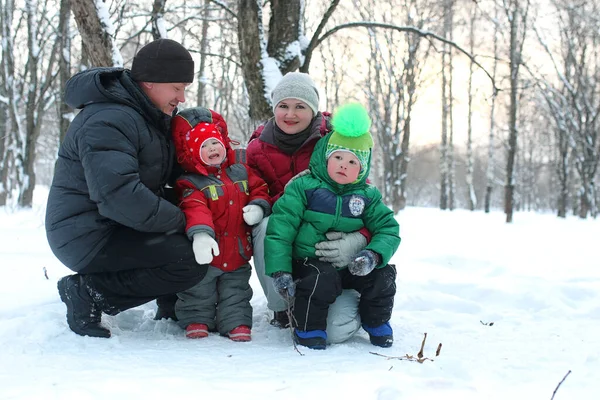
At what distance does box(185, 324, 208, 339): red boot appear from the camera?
8.30 feet

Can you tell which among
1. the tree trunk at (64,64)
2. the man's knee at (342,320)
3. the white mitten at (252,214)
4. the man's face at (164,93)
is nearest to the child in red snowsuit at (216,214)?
the white mitten at (252,214)

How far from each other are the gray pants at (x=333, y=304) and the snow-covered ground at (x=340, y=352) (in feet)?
0.31

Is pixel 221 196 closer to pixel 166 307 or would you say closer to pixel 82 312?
pixel 166 307

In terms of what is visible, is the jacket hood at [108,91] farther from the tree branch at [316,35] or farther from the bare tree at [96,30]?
the tree branch at [316,35]

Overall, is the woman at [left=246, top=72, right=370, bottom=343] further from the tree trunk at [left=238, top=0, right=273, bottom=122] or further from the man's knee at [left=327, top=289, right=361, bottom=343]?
the tree trunk at [left=238, top=0, right=273, bottom=122]

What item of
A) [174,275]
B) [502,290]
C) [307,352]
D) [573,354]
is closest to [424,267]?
[502,290]

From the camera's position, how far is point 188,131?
261 centimetres

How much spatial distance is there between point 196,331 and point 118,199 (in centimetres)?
87

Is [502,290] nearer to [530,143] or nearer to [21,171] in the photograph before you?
[21,171]

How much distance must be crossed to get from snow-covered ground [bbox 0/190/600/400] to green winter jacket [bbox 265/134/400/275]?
0.57m

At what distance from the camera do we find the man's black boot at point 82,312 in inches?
90.9

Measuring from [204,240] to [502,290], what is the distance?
2.63m

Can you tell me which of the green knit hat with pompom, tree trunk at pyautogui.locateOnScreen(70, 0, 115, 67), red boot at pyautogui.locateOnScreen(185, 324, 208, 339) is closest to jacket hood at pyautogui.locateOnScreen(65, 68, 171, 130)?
the green knit hat with pompom

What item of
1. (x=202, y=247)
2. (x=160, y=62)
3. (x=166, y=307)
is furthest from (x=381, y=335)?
(x=160, y=62)
